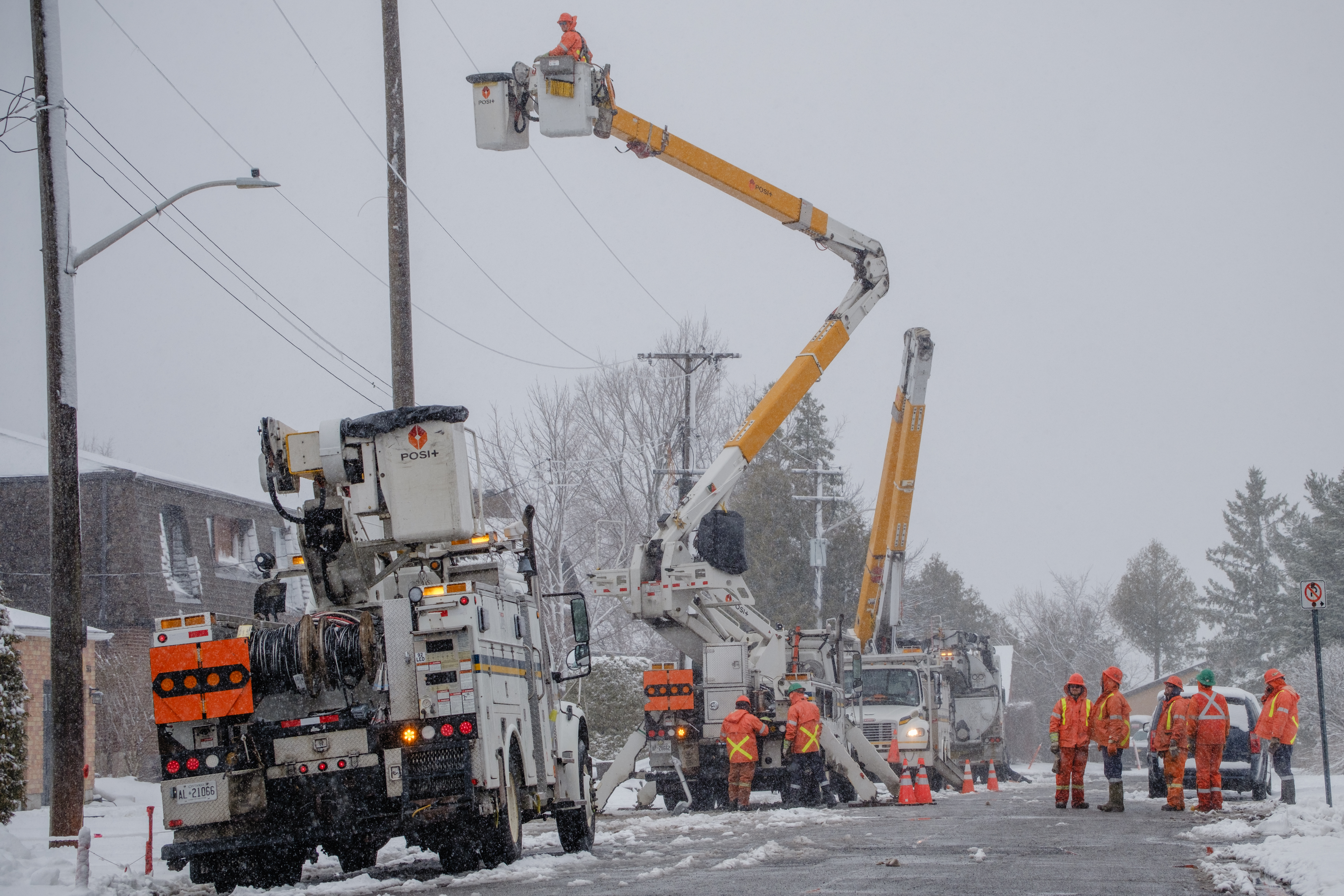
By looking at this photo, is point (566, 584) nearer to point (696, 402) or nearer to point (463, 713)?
point (696, 402)

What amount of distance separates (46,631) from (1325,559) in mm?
42732

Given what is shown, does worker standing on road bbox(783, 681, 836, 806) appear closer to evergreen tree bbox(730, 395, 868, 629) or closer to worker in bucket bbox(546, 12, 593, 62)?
worker in bucket bbox(546, 12, 593, 62)

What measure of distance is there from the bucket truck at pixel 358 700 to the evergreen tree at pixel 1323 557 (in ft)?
143

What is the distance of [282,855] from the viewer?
10.6m

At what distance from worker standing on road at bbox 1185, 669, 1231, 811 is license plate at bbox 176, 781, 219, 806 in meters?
10.7

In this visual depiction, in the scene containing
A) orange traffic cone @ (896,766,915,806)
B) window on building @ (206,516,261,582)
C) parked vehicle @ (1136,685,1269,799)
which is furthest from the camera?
window on building @ (206,516,261,582)

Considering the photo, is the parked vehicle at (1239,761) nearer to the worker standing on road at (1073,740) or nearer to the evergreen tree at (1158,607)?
the worker standing on road at (1073,740)

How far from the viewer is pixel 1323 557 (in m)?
50.9

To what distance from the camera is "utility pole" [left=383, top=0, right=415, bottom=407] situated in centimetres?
1695

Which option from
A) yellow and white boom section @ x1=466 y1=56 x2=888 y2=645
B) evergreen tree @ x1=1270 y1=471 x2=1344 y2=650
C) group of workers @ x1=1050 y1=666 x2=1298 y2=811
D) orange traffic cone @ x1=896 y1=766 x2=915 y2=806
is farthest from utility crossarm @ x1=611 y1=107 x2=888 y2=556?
evergreen tree @ x1=1270 y1=471 x2=1344 y2=650

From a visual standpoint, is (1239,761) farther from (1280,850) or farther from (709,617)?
(1280,850)

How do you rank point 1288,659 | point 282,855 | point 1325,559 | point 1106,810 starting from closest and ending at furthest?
point 282,855, point 1106,810, point 1325,559, point 1288,659

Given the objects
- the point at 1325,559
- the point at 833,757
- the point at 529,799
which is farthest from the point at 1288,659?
the point at 529,799

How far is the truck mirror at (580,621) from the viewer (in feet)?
39.4
